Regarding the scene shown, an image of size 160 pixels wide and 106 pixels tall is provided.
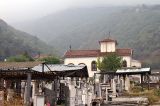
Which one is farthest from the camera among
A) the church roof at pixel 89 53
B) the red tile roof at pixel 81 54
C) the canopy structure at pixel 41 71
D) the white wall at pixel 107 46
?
the white wall at pixel 107 46

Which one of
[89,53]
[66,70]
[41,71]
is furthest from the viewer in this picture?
[89,53]

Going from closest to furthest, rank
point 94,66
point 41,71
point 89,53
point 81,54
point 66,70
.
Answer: point 41,71 → point 66,70 → point 94,66 → point 81,54 → point 89,53

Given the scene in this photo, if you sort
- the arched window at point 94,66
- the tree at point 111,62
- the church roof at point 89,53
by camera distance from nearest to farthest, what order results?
the tree at point 111,62 → the church roof at point 89,53 → the arched window at point 94,66

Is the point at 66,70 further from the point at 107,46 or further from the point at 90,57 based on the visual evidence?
the point at 107,46

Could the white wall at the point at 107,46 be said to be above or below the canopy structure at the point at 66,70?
above

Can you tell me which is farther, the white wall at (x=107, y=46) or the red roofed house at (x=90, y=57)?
the white wall at (x=107, y=46)

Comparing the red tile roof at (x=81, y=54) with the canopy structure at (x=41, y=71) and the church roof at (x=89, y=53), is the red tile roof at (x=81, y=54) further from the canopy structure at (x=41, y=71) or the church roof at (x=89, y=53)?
the canopy structure at (x=41, y=71)

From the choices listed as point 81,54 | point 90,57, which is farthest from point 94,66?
point 81,54

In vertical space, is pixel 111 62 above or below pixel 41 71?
above

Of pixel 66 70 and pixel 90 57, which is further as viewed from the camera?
pixel 90 57

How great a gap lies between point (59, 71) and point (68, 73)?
4.57 ft

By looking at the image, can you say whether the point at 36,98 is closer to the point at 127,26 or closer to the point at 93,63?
the point at 93,63

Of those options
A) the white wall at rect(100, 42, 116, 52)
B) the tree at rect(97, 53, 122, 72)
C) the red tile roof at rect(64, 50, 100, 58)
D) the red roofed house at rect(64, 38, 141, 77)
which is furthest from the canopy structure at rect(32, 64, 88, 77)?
the white wall at rect(100, 42, 116, 52)

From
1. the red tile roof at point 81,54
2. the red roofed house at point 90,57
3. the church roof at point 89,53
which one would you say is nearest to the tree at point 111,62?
the red roofed house at point 90,57
